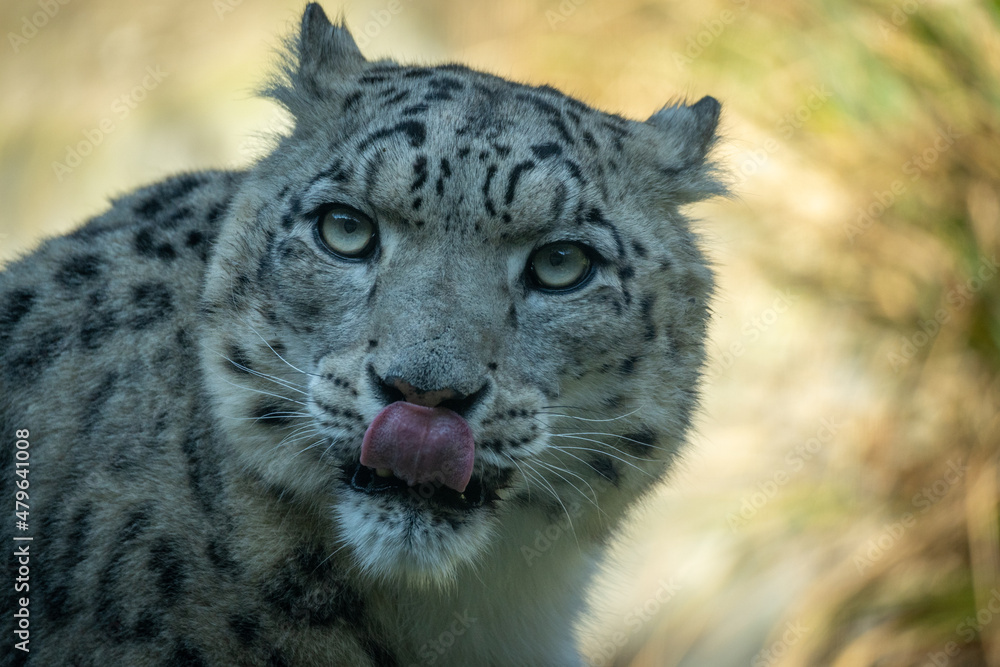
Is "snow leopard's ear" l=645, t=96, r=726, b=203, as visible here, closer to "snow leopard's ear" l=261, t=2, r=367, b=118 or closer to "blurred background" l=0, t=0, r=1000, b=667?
"snow leopard's ear" l=261, t=2, r=367, b=118

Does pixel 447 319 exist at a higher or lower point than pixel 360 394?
higher

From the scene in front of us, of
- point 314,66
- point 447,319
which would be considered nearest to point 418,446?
point 447,319

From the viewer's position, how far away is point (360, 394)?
3033mm

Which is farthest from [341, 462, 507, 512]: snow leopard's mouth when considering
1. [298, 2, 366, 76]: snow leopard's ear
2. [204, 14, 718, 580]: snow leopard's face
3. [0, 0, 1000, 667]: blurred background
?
[0, 0, 1000, 667]: blurred background

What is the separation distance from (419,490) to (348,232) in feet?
3.29

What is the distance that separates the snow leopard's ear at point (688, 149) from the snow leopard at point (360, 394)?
214mm

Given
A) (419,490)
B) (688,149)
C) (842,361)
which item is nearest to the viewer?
(419,490)

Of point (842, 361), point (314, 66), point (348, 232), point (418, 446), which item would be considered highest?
point (314, 66)

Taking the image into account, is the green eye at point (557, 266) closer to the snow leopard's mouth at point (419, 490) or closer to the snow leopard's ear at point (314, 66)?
the snow leopard's mouth at point (419, 490)

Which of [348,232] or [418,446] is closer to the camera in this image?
[418,446]

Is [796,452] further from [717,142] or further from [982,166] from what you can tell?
[717,142]

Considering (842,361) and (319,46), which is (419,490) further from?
(842,361)

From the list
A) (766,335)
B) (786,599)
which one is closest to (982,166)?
(766,335)

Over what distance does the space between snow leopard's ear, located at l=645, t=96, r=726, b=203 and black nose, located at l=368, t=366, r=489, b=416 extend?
1571 mm
